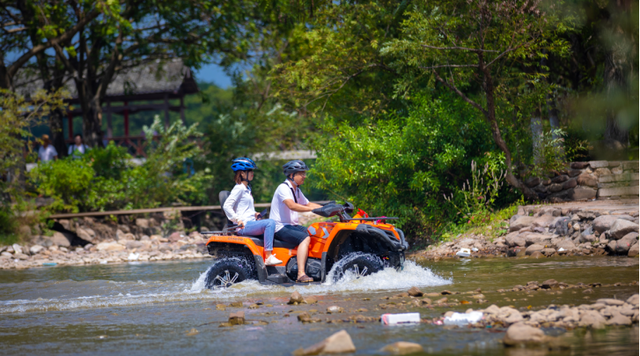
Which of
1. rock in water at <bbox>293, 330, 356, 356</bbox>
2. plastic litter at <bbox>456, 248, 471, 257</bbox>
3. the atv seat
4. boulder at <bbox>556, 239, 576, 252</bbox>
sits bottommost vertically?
plastic litter at <bbox>456, 248, 471, 257</bbox>

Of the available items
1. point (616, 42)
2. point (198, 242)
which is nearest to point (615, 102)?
point (616, 42)

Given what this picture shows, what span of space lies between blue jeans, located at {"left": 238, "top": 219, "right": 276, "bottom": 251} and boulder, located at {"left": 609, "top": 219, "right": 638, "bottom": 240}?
6.27m

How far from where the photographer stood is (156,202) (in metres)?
22.3

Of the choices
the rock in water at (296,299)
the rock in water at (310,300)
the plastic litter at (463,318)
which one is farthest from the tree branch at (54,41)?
the plastic litter at (463,318)

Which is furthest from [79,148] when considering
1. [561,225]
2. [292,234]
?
[561,225]

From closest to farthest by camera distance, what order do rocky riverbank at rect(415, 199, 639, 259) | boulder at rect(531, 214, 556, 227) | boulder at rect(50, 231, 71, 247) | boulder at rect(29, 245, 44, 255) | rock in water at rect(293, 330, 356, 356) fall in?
rock in water at rect(293, 330, 356, 356) → rocky riverbank at rect(415, 199, 639, 259) → boulder at rect(531, 214, 556, 227) → boulder at rect(29, 245, 44, 255) → boulder at rect(50, 231, 71, 247)

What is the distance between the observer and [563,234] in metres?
12.7

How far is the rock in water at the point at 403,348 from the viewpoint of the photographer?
4849 mm

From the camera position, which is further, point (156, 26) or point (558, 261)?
point (156, 26)

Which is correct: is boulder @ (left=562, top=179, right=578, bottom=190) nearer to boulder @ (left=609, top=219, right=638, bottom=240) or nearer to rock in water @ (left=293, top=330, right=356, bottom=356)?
boulder @ (left=609, top=219, right=638, bottom=240)

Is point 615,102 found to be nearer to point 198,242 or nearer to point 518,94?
point 518,94

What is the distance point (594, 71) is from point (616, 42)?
12629 mm

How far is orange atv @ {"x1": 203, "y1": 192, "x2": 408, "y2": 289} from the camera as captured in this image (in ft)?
28.5

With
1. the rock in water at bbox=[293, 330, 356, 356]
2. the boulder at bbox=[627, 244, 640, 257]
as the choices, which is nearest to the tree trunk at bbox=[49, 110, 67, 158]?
the boulder at bbox=[627, 244, 640, 257]
